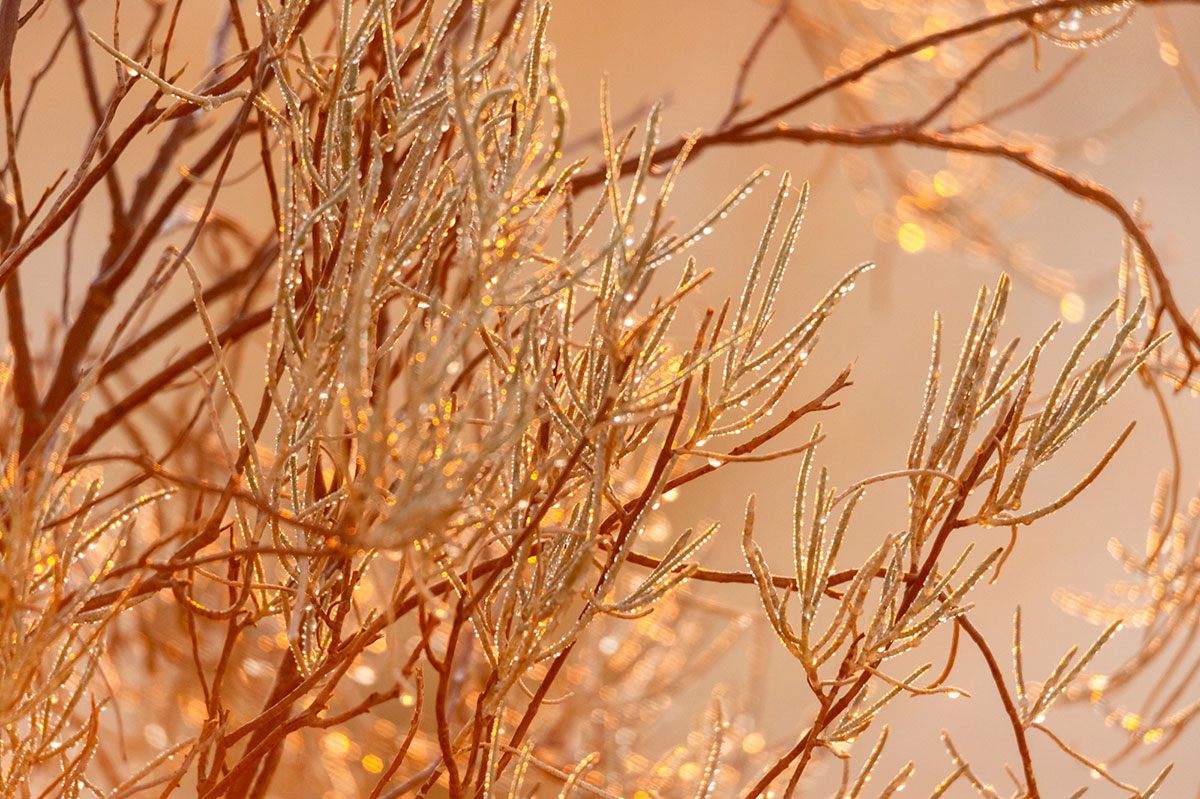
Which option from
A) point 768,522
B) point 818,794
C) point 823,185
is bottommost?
point 818,794

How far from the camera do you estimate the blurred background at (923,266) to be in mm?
1567

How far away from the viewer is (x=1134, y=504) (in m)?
1.64

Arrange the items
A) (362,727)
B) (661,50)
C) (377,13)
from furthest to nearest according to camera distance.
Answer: (661,50) → (362,727) → (377,13)

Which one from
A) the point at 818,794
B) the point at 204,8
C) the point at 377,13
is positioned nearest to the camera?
the point at 377,13

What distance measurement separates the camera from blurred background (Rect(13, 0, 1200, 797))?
157cm

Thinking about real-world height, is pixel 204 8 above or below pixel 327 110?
above

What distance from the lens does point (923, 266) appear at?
1710 mm

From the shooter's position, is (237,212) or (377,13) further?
(237,212)

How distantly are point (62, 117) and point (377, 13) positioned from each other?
149 centimetres

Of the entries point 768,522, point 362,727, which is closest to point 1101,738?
point 768,522

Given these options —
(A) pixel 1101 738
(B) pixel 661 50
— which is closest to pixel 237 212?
(B) pixel 661 50

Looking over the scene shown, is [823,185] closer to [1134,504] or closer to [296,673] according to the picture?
[1134,504]

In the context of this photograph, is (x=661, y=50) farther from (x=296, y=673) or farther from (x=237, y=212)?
(x=296, y=673)

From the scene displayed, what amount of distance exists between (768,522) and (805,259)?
0.43 meters
